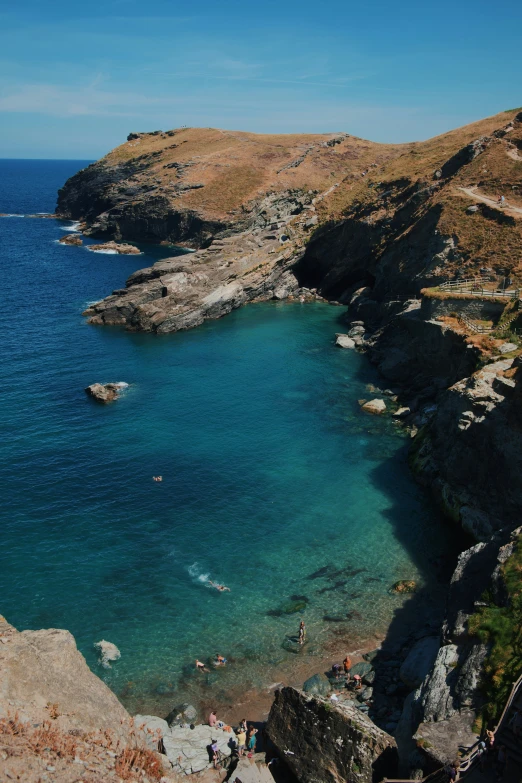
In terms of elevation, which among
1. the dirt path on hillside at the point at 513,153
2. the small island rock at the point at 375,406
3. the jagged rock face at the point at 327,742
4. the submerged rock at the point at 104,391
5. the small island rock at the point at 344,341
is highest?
the dirt path on hillside at the point at 513,153

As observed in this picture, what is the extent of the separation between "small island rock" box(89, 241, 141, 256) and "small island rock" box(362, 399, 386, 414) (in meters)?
103

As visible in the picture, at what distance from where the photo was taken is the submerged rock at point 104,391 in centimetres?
6500

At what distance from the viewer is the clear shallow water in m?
35.6

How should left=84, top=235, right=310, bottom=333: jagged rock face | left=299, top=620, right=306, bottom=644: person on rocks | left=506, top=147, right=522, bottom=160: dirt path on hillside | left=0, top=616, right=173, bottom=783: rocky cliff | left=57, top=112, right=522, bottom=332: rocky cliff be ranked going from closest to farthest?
left=0, top=616, right=173, bottom=783: rocky cliff < left=299, top=620, right=306, bottom=644: person on rocks < left=57, top=112, right=522, bottom=332: rocky cliff < left=506, top=147, right=522, bottom=160: dirt path on hillside < left=84, top=235, right=310, bottom=333: jagged rock face

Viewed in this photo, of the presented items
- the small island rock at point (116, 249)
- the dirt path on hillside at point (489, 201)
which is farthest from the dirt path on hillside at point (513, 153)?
the small island rock at point (116, 249)

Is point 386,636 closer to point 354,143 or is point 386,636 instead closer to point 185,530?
point 185,530

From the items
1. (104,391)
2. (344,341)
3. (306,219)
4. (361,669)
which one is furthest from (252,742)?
(306,219)

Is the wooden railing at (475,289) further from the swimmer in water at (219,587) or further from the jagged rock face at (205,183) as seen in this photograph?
the jagged rock face at (205,183)

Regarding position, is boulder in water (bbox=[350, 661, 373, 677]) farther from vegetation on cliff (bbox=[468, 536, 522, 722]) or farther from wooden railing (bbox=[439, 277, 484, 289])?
wooden railing (bbox=[439, 277, 484, 289])

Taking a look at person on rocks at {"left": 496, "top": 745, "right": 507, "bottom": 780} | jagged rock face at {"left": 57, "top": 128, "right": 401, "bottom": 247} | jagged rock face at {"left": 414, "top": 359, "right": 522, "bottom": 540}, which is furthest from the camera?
jagged rock face at {"left": 57, "top": 128, "right": 401, "bottom": 247}

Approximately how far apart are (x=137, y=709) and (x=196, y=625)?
652cm

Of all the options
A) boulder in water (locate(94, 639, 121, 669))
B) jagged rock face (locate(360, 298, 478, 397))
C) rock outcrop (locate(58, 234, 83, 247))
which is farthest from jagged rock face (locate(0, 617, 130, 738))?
rock outcrop (locate(58, 234, 83, 247))

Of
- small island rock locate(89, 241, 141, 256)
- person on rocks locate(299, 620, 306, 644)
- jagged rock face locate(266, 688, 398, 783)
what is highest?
small island rock locate(89, 241, 141, 256)

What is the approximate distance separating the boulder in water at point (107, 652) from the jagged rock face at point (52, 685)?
24.6ft
